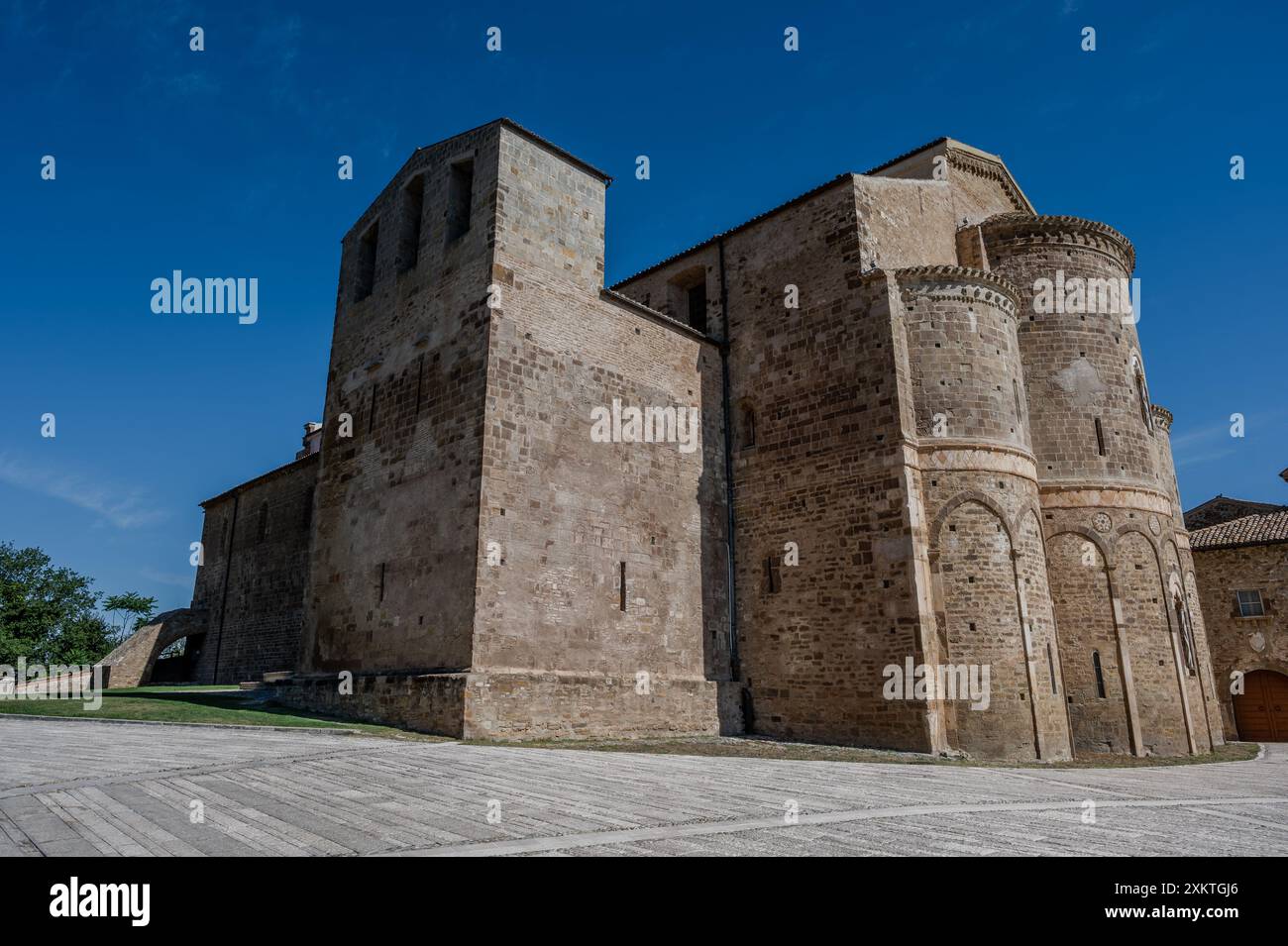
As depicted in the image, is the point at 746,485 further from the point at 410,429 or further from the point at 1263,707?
the point at 1263,707

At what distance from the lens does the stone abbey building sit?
46.9 ft

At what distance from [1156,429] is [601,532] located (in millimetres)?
18399

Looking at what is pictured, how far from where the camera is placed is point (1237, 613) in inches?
992

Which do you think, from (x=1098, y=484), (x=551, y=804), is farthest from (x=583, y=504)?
(x=1098, y=484)

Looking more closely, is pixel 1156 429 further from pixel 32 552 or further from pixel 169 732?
pixel 32 552

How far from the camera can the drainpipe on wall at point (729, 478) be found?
56.9 ft

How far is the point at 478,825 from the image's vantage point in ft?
16.6

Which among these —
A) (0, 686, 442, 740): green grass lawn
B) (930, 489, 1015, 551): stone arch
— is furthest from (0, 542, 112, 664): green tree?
(930, 489, 1015, 551): stone arch

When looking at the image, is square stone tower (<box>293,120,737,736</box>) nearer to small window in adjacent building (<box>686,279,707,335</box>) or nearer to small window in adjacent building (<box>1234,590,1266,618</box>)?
small window in adjacent building (<box>686,279,707,335</box>)

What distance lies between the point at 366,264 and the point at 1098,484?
1838 cm

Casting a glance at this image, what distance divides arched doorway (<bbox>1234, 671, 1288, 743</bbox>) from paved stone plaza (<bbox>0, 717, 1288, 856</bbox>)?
729 inches

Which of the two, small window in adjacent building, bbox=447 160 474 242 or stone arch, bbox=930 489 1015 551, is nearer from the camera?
stone arch, bbox=930 489 1015 551
